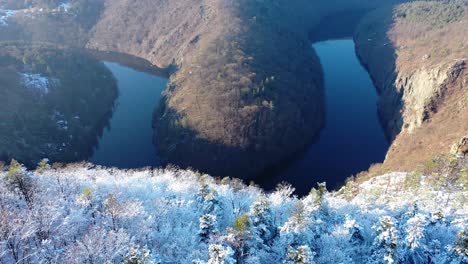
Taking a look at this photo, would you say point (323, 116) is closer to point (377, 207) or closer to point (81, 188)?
point (377, 207)

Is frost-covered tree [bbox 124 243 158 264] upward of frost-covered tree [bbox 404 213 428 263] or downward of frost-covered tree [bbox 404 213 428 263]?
downward

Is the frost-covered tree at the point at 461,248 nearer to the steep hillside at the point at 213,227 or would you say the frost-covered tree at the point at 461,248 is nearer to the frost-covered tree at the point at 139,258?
the steep hillside at the point at 213,227

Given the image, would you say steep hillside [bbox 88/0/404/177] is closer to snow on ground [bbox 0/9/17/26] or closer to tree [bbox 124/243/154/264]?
snow on ground [bbox 0/9/17/26]

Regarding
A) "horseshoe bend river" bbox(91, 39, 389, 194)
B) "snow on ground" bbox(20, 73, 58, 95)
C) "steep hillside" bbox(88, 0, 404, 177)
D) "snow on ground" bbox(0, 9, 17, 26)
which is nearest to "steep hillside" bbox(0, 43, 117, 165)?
"snow on ground" bbox(20, 73, 58, 95)

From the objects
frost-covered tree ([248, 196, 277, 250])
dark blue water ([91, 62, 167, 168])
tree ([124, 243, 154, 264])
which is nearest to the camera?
tree ([124, 243, 154, 264])

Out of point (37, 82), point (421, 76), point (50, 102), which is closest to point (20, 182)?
point (50, 102)

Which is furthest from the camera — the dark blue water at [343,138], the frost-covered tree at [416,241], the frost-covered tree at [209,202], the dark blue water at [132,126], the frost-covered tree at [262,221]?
the dark blue water at [132,126]

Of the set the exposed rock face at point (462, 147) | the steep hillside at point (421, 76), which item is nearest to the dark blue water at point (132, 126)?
the steep hillside at point (421, 76)

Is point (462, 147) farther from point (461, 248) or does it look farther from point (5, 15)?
point (5, 15)
